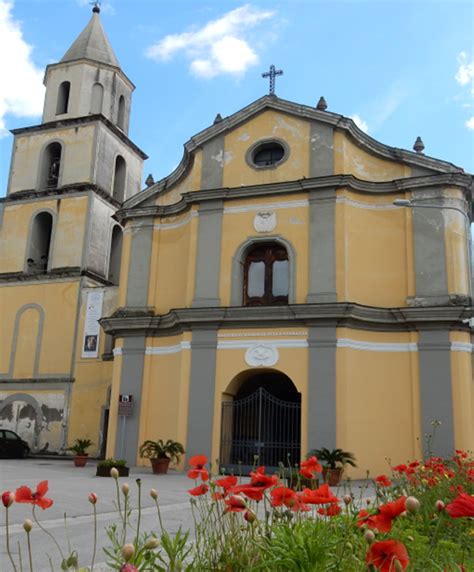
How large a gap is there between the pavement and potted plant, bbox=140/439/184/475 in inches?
14.3

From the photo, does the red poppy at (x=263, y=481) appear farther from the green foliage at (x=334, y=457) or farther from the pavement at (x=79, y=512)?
the green foliage at (x=334, y=457)

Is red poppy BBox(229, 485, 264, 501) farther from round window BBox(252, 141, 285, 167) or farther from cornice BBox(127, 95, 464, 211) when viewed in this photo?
round window BBox(252, 141, 285, 167)

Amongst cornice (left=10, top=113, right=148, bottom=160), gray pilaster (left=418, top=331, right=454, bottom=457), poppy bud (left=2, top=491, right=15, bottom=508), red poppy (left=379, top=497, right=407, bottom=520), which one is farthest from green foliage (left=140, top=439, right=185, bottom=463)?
cornice (left=10, top=113, right=148, bottom=160)

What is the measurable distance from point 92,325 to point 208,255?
7.76 metres

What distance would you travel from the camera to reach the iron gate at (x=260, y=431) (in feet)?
54.5

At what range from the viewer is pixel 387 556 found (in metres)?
2.27

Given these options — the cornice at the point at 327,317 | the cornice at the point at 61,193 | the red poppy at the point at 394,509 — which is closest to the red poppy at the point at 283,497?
the red poppy at the point at 394,509

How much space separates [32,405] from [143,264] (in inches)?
332

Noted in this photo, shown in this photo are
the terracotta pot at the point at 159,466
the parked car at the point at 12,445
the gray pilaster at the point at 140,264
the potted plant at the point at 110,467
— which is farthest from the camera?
the parked car at the point at 12,445

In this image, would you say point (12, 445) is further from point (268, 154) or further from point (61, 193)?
point (268, 154)

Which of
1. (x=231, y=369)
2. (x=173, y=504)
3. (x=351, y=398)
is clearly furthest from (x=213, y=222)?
(x=173, y=504)

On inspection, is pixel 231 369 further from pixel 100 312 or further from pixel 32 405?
pixel 32 405

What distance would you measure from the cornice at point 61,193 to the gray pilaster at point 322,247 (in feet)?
40.3

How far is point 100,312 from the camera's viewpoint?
2375cm
